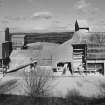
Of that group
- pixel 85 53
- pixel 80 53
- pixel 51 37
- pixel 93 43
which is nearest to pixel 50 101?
pixel 85 53

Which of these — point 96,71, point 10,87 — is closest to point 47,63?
point 96,71

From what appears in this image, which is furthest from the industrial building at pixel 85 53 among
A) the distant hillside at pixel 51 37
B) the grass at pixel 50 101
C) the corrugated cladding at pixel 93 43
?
the distant hillside at pixel 51 37

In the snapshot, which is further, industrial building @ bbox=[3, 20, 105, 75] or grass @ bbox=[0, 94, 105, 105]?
industrial building @ bbox=[3, 20, 105, 75]

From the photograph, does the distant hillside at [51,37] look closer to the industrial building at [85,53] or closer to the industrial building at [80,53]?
the industrial building at [80,53]

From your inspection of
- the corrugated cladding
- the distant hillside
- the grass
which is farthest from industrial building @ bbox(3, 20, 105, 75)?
the grass

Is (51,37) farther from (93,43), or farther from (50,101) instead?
(50,101)

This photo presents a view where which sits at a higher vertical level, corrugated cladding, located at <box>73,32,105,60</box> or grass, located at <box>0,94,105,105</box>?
corrugated cladding, located at <box>73,32,105,60</box>

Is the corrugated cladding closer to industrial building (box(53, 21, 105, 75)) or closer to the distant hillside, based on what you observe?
industrial building (box(53, 21, 105, 75))

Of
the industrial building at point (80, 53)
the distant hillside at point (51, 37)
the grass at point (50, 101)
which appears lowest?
the grass at point (50, 101)

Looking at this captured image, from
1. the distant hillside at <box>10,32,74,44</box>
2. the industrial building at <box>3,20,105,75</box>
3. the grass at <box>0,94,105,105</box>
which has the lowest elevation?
the grass at <box>0,94,105,105</box>

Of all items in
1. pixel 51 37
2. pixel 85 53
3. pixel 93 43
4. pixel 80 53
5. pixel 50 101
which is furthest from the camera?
pixel 51 37

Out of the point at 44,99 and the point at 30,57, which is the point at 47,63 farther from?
the point at 44,99

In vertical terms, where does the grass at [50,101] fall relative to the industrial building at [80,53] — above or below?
below

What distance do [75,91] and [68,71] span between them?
8809mm
